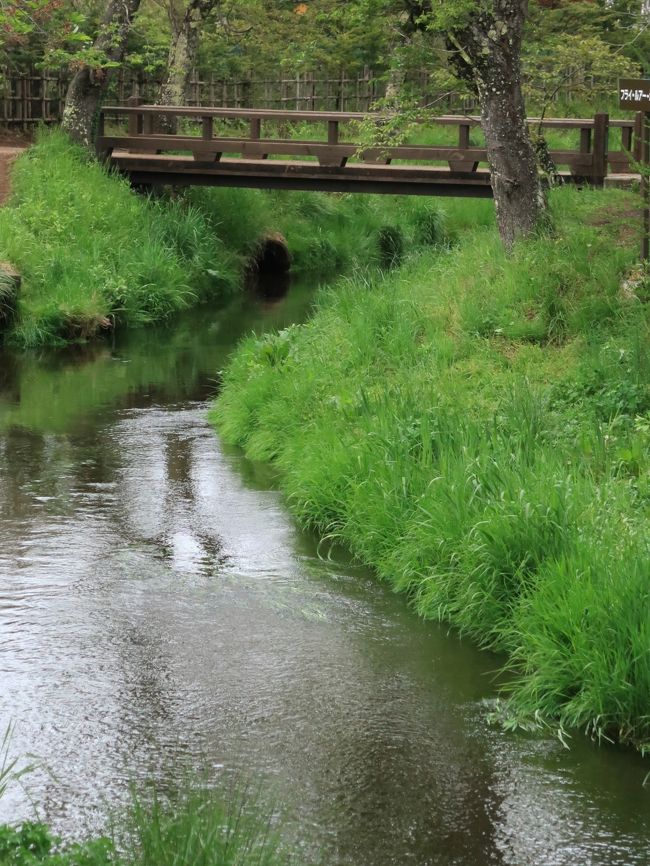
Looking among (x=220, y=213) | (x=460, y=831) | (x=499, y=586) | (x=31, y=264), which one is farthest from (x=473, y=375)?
Result: (x=220, y=213)

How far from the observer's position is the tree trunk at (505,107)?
37.7 feet

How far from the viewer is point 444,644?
255 inches

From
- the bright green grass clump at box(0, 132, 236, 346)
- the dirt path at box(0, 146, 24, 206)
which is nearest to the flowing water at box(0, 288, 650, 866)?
the bright green grass clump at box(0, 132, 236, 346)

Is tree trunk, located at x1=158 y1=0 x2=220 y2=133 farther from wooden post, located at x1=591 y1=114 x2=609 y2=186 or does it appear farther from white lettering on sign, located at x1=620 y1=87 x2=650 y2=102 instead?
white lettering on sign, located at x1=620 y1=87 x2=650 y2=102

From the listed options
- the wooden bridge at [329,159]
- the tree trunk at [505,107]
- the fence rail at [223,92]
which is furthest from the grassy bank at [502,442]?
the fence rail at [223,92]

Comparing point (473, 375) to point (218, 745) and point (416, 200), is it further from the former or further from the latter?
point (416, 200)

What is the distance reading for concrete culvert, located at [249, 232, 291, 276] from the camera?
21.9 meters

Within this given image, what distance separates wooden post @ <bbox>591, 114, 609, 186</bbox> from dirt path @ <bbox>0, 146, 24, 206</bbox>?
8842mm

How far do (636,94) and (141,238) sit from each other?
1075 cm

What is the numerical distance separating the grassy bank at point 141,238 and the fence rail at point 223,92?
3.24m

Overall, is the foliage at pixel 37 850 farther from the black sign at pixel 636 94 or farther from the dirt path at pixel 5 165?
the dirt path at pixel 5 165

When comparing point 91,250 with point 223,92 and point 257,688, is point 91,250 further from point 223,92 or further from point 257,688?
point 223,92

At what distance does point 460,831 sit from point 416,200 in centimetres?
2148

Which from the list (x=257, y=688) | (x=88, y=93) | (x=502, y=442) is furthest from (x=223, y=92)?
(x=257, y=688)
